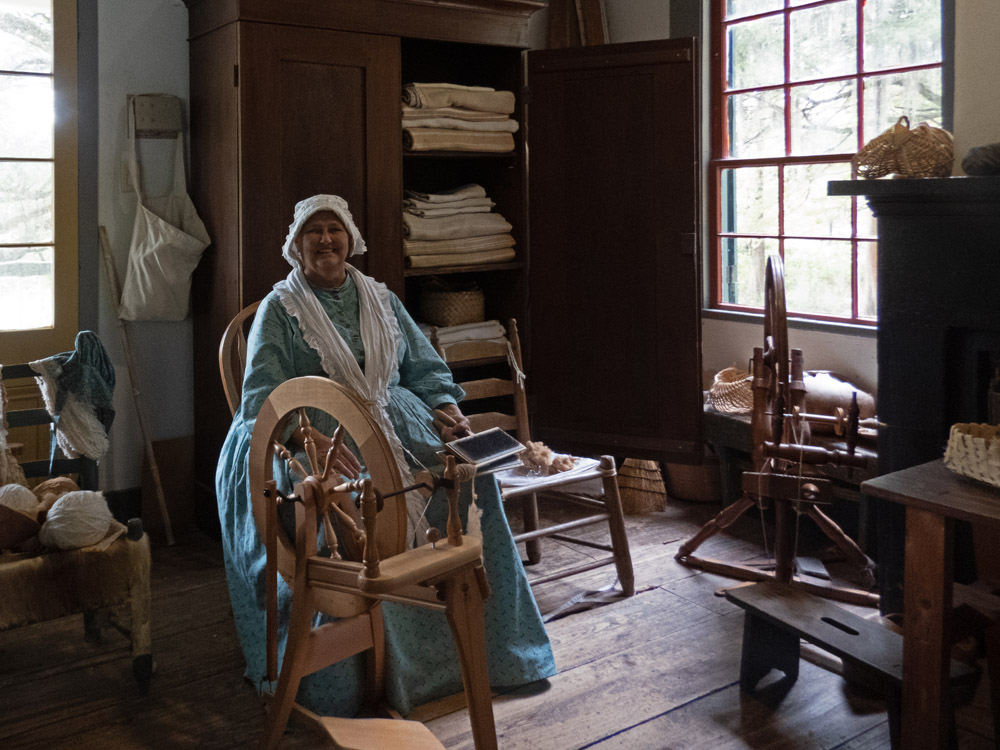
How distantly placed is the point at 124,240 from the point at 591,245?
176cm

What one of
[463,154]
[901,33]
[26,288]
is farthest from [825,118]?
[26,288]

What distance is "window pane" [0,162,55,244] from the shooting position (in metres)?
3.55

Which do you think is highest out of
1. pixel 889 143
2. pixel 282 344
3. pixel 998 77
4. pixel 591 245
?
pixel 998 77

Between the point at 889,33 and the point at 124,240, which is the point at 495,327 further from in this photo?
the point at 889,33

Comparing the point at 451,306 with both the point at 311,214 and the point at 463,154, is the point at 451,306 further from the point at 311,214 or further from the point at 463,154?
the point at 311,214

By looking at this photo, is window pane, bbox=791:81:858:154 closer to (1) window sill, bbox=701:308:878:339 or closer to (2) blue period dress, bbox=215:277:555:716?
(1) window sill, bbox=701:308:878:339

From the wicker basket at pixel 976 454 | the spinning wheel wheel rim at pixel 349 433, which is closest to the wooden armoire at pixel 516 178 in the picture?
the spinning wheel wheel rim at pixel 349 433

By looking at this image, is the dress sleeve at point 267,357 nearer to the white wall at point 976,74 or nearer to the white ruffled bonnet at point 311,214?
the white ruffled bonnet at point 311,214

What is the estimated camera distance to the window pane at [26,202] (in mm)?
3555

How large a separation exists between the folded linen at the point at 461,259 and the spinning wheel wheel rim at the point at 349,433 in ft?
5.04

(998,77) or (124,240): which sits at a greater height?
(998,77)

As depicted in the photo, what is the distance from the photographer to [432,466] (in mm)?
2715

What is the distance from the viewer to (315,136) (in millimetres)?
3439

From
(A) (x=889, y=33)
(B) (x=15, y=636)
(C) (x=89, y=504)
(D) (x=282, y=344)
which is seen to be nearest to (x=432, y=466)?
(D) (x=282, y=344)
